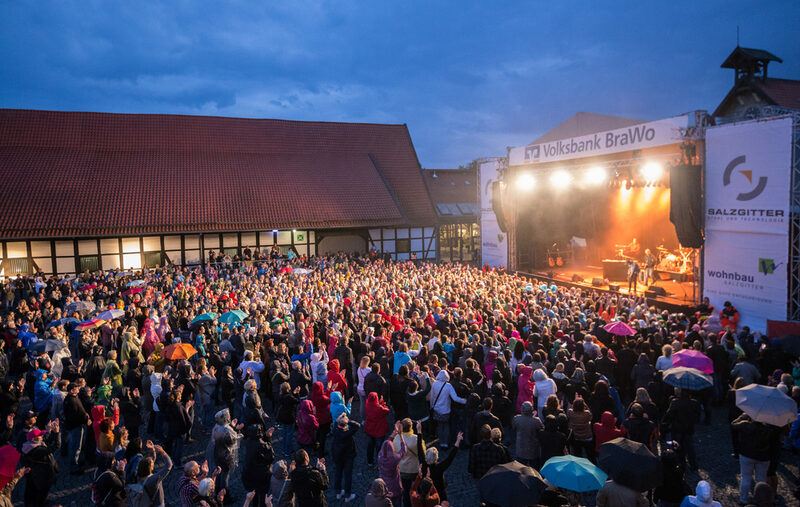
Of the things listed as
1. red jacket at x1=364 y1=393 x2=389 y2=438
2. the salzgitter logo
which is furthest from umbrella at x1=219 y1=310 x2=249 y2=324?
the salzgitter logo

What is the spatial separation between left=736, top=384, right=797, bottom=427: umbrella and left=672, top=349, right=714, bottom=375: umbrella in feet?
6.00

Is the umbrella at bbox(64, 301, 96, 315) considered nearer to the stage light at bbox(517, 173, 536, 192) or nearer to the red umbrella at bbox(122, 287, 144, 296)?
the red umbrella at bbox(122, 287, 144, 296)

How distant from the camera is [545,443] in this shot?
682 cm

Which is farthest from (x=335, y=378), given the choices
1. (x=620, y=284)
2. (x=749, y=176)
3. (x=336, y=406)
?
(x=620, y=284)

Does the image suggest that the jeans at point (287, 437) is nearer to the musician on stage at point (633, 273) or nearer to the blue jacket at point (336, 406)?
the blue jacket at point (336, 406)

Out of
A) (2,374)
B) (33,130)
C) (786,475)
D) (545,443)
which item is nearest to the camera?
(545,443)

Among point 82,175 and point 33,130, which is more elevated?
point 33,130

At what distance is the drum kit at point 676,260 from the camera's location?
22.5 meters

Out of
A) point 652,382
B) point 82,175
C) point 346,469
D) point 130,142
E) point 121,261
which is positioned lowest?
point 346,469

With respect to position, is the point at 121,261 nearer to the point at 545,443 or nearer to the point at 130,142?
the point at 130,142

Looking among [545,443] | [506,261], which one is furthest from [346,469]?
[506,261]

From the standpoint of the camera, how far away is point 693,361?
8.82 meters

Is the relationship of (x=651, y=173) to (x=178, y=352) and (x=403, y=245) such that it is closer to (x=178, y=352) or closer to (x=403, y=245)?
(x=403, y=245)

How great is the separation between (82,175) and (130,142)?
367 centimetres
